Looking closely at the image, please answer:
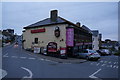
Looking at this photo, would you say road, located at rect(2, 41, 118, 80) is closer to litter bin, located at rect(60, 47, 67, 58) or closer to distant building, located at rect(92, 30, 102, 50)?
litter bin, located at rect(60, 47, 67, 58)

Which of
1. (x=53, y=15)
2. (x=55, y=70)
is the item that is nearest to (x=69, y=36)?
(x=53, y=15)

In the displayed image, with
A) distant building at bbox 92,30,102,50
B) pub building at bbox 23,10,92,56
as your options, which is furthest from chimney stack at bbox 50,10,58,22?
distant building at bbox 92,30,102,50

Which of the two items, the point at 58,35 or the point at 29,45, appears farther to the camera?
the point at 29,45

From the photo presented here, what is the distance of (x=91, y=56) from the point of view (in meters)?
19.6

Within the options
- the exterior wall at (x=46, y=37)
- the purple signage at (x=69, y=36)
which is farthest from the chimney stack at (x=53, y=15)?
the purple signage at (x=69, y=36)

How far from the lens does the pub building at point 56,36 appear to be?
2213 cm

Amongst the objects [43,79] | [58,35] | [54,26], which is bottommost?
[43,79]

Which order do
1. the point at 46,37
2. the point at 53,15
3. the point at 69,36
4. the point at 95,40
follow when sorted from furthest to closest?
the point at 95,40 < the point at 53,15 < the point at 46,37 < the point at 69,36

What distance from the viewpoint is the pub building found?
22.1m

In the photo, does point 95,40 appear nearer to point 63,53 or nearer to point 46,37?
point 46,37

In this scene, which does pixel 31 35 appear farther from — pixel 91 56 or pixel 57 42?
pixel 91 56

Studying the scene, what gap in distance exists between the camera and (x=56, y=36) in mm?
23688

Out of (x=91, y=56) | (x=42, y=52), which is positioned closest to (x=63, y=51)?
(x=91, y=56)

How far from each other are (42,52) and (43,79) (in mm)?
17476
